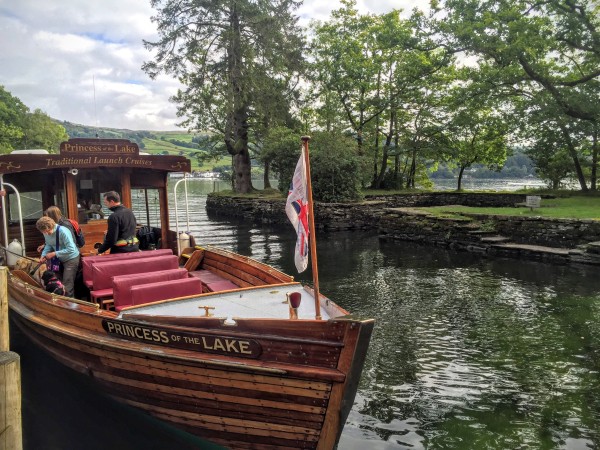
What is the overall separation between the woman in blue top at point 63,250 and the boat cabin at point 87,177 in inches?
74.5

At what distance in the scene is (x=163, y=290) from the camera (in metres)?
7.34

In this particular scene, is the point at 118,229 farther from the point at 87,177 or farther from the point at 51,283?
the point at 87,177

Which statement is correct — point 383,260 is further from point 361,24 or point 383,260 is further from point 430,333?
point 361,24

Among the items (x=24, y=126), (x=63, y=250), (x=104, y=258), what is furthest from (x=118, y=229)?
(x=24, y=126)

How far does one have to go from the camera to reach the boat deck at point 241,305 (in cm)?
635

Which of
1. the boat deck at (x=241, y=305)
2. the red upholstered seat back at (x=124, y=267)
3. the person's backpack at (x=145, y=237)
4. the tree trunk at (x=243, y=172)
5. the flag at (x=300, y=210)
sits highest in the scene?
the tree trunk at (x=243, y=172)

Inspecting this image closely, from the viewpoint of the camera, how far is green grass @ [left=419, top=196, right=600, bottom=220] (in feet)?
63.6

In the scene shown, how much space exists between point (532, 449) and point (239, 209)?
33.3 meters

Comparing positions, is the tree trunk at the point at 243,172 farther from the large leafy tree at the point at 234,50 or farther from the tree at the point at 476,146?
the tree at the point at 476,146

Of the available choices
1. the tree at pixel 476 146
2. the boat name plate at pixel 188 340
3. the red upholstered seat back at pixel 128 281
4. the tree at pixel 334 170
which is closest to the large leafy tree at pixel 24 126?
the tree at pixel 334 170

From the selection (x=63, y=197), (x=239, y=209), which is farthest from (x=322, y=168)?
(x=63, y=197)

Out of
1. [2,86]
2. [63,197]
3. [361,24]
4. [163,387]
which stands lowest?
[163,387]

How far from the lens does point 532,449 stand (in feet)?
19.0

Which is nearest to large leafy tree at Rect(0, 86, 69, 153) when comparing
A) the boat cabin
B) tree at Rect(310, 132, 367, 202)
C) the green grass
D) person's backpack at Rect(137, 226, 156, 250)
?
A: tree at Rect(310, 132, 367, 202)
